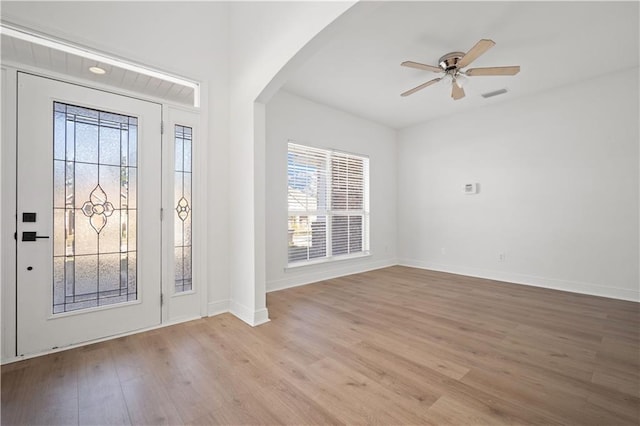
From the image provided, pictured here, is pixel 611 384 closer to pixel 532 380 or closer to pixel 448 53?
pixel 532 380

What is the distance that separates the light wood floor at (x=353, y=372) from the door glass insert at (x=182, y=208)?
0.53m

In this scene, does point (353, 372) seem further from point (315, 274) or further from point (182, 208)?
point (315, 274)

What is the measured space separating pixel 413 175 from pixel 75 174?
566cm

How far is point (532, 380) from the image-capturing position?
1.98m

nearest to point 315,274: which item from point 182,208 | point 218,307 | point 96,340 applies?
point 218,307

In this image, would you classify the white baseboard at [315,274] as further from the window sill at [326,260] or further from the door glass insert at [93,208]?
the door glass insert at [93,208]

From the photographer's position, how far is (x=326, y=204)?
17.0 ft

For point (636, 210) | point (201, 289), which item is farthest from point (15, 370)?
point (636, 210)

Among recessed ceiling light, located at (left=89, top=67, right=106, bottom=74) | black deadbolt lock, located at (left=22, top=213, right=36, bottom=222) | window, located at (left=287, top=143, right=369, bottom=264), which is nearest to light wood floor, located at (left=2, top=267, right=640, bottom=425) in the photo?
black deadbolt lock, located at (left=22, top=213, right=36, bottom=222)

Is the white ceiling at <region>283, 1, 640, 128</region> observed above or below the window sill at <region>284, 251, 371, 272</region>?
above

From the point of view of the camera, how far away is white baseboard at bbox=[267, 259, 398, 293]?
14.6ft

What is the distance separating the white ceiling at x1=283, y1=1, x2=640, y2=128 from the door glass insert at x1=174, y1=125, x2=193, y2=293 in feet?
6.21

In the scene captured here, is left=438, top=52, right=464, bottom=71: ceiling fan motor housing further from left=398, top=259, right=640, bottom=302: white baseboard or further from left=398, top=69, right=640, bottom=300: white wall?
left=398, top=259, right=640, bottom=302: white baseboard

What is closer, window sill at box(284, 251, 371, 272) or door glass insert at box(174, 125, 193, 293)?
door glass insert at box(174, 125, 193, 293)
